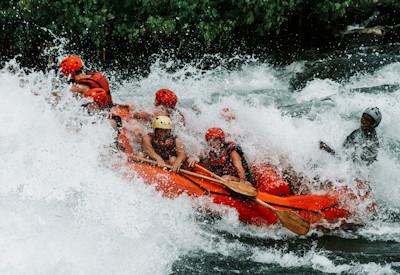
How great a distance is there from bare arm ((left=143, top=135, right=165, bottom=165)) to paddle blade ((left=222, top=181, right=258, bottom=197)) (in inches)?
34.7

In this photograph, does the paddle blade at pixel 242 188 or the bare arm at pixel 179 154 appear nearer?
the paddle blade at pixel 242 188

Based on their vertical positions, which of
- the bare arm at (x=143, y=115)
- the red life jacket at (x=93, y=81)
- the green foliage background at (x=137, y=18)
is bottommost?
the bare arm at (x=143, y=115)

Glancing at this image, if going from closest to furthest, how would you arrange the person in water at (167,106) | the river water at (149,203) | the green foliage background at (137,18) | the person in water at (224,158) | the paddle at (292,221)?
the river water at (149,203) → the paddle at (292,221) → the person in water at (224,158) → the person in water at (167,106) → the green foliage background at (137,18)

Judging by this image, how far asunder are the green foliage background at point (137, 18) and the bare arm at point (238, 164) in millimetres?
3307

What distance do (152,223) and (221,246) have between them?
0.80 metres

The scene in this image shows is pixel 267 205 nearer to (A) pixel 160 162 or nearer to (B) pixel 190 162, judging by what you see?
(B) pixel 190 162

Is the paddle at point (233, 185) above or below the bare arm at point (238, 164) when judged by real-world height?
below

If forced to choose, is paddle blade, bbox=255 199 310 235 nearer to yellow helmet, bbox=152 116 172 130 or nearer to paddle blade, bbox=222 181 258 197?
paddle blade, bbox=222 181 258 197

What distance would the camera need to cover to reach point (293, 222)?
5586 millimetres

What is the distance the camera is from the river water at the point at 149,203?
16.8ft

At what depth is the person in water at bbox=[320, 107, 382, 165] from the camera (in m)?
6.07

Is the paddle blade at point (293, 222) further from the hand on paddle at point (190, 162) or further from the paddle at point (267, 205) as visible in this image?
the hand on paddle at point (190, 162)

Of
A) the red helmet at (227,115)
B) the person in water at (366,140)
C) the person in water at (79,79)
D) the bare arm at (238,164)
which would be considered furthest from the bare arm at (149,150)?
the person in water at (366,140)

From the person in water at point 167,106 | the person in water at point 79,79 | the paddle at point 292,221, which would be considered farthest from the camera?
the person in water at point 79,79
